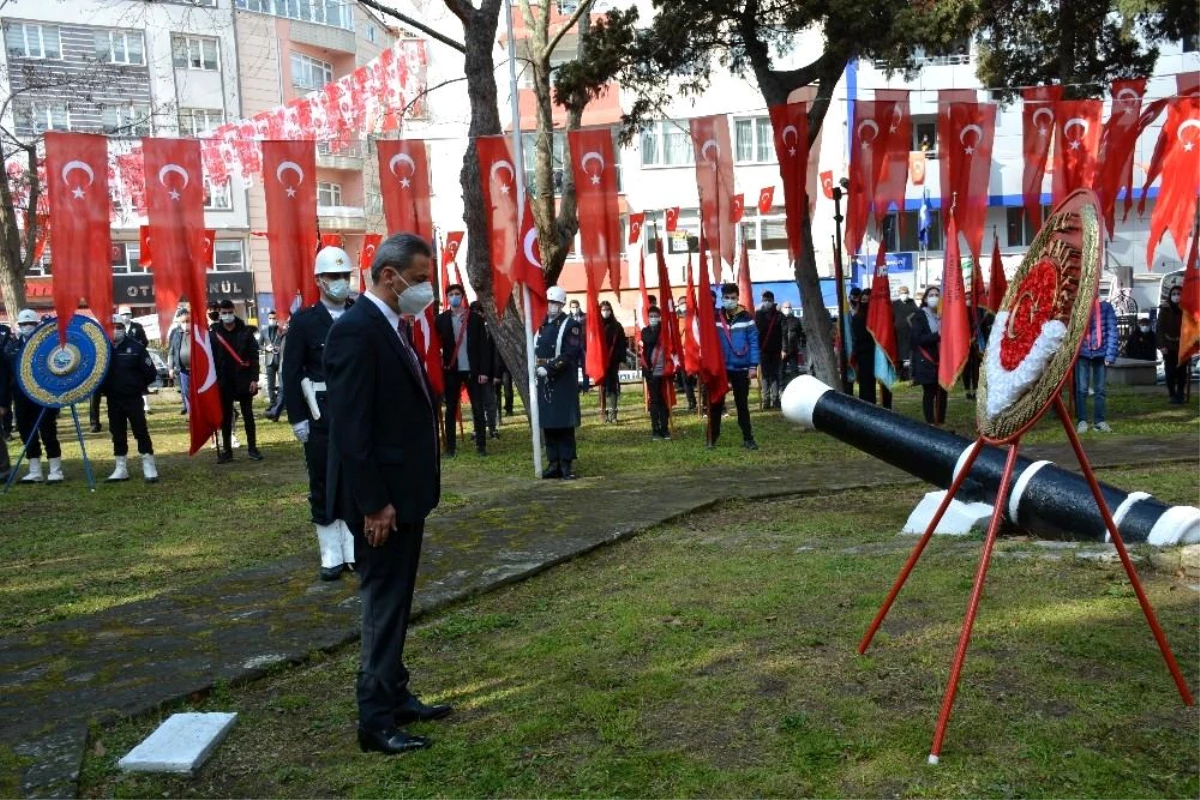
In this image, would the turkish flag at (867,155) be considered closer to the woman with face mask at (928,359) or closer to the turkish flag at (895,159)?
the turkish flag at (895,159)

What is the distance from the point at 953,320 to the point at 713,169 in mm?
3436

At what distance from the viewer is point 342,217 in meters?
46.8

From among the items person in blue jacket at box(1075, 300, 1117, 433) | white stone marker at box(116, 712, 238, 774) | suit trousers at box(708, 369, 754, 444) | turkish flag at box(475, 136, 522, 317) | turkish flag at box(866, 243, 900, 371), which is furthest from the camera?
turkish flag at box(866, 243, 900, 371)

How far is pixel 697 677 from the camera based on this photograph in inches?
185

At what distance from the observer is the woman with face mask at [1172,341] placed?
1623cm

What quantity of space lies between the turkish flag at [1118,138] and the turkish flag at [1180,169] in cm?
44

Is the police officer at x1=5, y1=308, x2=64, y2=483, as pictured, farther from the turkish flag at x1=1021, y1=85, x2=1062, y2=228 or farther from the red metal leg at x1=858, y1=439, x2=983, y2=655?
the turkish flag at x1=1021, y1=85, x2=1062, y2=228

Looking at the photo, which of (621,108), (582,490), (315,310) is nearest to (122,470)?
(582,490)

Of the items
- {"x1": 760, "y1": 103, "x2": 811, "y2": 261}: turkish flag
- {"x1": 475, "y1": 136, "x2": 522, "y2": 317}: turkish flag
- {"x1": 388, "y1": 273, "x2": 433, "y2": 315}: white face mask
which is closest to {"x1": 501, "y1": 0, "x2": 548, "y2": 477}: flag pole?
{"x1": 475, "y1": 136, "x2": 522, "y2": 317}: turkish flag

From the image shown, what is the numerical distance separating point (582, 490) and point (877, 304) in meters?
6.37

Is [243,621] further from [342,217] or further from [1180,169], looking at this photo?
[342,217]

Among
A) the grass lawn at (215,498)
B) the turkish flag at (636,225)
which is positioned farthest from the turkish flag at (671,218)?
the grass lawn at (215,498)

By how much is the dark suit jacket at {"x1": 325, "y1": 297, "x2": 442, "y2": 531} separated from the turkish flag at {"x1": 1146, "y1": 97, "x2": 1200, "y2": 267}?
11884 millimetres

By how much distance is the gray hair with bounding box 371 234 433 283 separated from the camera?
4258 mm
